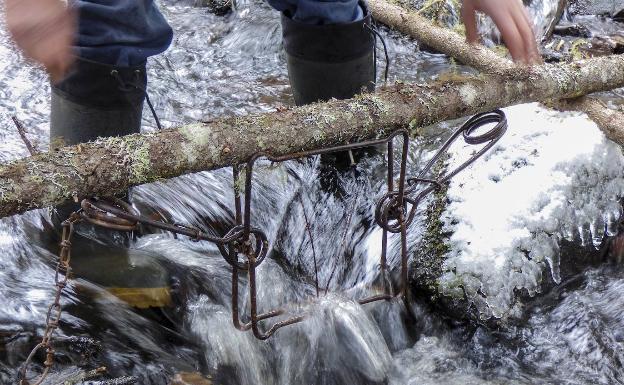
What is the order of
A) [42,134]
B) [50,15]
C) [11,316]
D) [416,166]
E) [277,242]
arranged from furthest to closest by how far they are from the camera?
1. [42,134]
2. [416,166]
3. [277,242]
4. [11,316]
5. [50,15]

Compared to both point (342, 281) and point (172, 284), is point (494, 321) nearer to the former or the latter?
point (342, 281)

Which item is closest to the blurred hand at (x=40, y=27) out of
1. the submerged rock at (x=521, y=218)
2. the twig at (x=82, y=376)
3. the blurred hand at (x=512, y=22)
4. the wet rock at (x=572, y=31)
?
the twig at (x=82, y=376)

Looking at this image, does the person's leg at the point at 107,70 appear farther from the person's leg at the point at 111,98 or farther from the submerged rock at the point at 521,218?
the submerged rock at the point at 521,218

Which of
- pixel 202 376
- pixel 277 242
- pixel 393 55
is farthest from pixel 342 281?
pixel 393 55

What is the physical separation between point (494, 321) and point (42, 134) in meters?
2.47

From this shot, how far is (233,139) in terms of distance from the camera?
1.74 meters

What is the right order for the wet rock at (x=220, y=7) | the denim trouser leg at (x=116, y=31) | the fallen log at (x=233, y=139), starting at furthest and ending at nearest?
1. the wet rock at (x=220, y=7)
2. the denim trouser leg at (x=116, y=31)
3. the fallen log at (x=233, y=139)

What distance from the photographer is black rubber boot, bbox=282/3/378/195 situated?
2.68 metres

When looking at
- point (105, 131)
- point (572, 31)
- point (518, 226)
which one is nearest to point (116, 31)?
point (105, 131)

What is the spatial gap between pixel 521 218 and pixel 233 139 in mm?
1357

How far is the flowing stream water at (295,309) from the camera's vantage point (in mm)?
2055

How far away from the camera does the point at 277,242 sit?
9.34ft

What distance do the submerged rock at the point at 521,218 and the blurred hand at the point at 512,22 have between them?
75cm

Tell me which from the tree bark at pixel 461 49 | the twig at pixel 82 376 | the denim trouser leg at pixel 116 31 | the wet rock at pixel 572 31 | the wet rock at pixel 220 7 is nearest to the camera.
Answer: the twig at pixel 82 376
